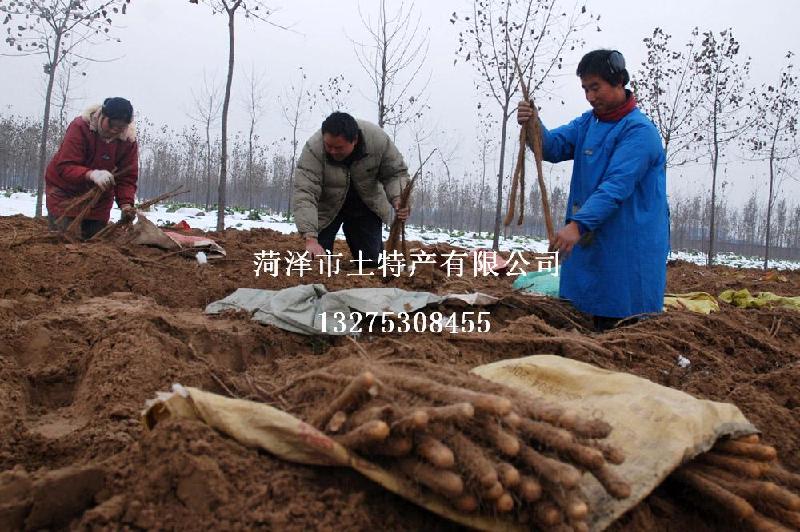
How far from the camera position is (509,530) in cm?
138

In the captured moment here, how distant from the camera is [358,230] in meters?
5.16

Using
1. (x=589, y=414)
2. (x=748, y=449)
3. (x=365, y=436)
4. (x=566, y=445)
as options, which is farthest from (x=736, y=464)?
(x=365, y=436)

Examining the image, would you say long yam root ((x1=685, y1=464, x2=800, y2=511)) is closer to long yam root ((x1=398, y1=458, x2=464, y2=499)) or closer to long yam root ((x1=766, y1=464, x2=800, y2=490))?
long yam root ((x1=766, y1=464, x2=800, y2=490))

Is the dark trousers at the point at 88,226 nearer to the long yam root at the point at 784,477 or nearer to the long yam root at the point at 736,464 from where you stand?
the long yam root at the point at 736,464

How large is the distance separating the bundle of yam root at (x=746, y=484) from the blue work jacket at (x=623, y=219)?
1.60 metres

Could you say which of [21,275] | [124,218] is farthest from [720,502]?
[124,218]

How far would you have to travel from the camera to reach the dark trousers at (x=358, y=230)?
504 cm

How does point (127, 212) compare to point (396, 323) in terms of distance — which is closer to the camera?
point (396, 323)

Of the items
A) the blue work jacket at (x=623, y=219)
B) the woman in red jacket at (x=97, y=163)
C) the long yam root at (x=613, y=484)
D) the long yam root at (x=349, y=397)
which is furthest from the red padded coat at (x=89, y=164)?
the long yam root at (x=613, y=484)

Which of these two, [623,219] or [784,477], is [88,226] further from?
[784,477]

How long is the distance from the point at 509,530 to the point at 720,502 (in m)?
0.66

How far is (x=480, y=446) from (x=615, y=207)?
2.19 meters

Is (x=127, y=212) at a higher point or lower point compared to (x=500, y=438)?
higher

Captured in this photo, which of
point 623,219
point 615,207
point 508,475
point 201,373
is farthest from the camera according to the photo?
point 623,219
